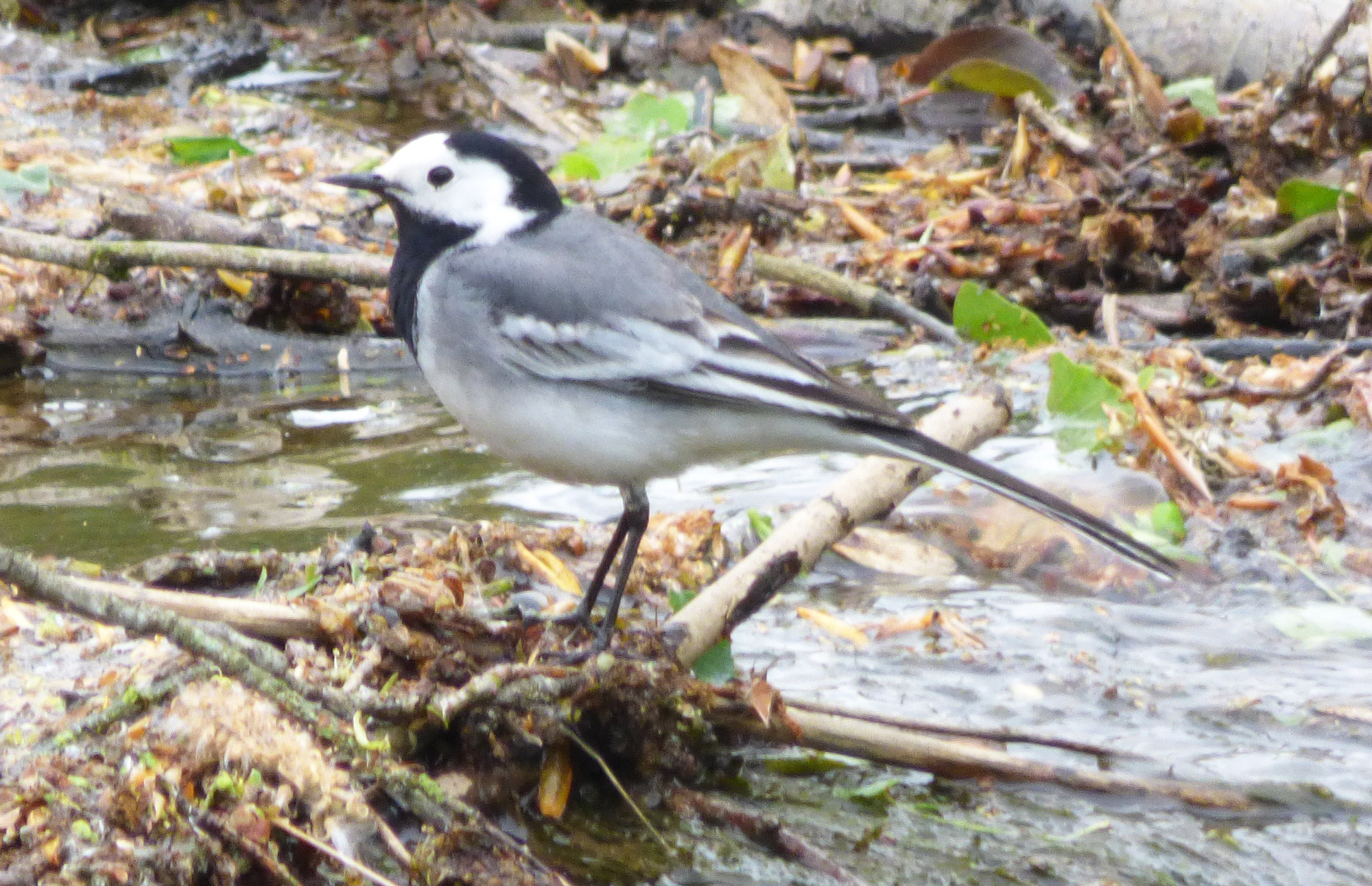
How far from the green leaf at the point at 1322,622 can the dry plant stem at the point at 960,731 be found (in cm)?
105

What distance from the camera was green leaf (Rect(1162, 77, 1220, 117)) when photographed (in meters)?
8.70

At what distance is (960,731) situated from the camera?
10.4 feet

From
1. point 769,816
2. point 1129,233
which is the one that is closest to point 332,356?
point 1129,233

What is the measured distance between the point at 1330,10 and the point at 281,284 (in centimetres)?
663

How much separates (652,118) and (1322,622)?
578cm

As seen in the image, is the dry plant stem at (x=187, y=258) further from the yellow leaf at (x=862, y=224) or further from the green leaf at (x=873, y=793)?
the green leaf at (x=873, y=793)

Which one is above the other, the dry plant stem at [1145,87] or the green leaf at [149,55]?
the dry plant stem at [1145,87]

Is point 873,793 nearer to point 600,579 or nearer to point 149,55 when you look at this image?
point 600,579

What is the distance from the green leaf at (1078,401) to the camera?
5027mm

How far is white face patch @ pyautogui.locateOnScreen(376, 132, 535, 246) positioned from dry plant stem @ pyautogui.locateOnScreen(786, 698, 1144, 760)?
169 centimetres

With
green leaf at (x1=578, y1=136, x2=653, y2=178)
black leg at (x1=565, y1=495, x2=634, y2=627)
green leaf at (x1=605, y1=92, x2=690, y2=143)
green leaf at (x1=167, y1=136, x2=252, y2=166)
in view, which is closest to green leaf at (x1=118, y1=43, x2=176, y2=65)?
green leaf at (x1=167, y1=136, x2=252, y2=166)

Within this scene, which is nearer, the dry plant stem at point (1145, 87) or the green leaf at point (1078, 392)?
the green leaf at point (1078, 392)

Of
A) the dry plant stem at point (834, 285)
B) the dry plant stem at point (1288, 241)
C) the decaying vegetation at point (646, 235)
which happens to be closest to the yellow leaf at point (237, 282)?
the decaying vegetation at point (646, 235)

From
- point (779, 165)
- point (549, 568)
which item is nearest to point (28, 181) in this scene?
point (779, 165)
